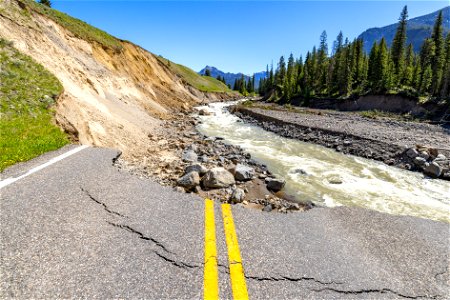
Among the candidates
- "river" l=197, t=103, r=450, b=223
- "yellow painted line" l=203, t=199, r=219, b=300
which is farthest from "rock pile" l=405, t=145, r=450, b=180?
"yellow painted line" l=203, t=199, r=219, b=300

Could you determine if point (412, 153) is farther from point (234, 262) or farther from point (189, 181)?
point (234, 262)

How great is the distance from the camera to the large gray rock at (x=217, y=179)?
24.4 ft

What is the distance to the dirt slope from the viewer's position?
10931mm

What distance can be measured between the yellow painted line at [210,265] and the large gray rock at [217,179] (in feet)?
9.57

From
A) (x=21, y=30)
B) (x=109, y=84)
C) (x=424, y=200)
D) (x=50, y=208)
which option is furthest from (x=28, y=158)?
(x=109, y=84)

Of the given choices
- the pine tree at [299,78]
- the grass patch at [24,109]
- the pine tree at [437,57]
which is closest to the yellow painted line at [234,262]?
the grass patch at [24,109]

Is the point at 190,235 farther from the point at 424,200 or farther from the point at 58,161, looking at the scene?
the point at 424,200

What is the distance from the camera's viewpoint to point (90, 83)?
757 inches

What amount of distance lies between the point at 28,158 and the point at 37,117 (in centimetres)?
323

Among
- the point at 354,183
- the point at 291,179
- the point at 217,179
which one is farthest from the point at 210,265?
the point at 354,183

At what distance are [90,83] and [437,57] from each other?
68233 millimetres

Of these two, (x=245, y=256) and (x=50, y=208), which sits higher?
(x=50, y=208)

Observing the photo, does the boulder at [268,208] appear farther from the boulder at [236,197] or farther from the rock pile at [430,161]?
the rock pile at [430,161]

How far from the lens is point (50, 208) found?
412cm
